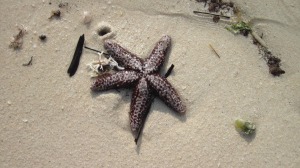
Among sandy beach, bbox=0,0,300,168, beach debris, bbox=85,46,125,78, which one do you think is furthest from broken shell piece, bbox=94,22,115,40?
beach debris, bbox=85,46,125,78

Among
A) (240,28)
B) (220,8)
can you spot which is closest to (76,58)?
(220,8)

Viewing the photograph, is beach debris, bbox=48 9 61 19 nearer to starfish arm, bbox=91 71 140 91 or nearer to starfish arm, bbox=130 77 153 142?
starfish arm, bbox=91 71 140 91

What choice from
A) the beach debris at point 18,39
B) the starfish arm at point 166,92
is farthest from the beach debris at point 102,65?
the beach debris at point 18,39

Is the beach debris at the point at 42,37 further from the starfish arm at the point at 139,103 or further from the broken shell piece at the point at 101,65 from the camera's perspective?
the starfish arm at the point at 139,103

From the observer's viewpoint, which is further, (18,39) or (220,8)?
(220,8)

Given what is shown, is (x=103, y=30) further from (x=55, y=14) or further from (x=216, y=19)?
(x=216, y=19)
